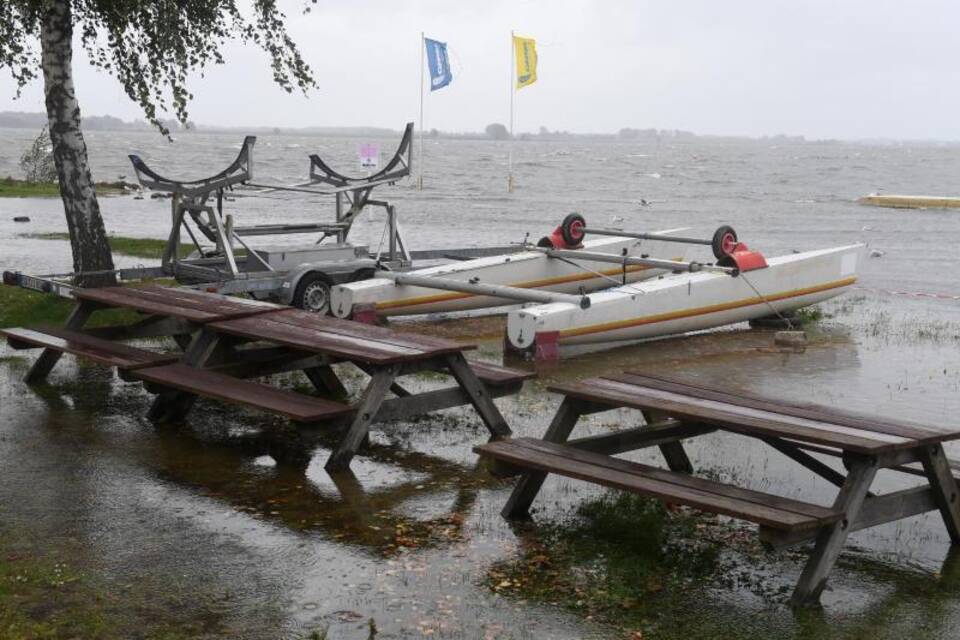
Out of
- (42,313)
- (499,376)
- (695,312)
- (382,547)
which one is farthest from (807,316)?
(382,547)

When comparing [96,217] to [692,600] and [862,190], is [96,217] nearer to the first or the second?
[692,600]

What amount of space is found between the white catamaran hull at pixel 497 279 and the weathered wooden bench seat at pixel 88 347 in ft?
12.8

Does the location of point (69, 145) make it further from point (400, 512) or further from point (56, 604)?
point (56, 604)

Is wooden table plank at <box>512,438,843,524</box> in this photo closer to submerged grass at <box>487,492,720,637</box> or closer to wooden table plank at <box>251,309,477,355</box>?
submerged grass at <box>487,492,720,637</box>

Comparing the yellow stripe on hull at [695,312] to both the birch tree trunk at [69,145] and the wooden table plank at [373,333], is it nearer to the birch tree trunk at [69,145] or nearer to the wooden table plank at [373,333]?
the wooden table plank at [373,333]

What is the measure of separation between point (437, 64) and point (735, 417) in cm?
2825

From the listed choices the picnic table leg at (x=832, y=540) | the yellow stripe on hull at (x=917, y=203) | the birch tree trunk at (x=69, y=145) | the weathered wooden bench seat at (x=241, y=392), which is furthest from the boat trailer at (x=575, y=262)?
the yellow stripe on hull at (x=917, y=203)

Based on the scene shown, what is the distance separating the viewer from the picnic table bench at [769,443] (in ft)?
17.7

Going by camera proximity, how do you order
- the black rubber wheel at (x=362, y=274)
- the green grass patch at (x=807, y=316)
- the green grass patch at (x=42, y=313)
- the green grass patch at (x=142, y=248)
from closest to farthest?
the green grass patch at (x=42, y=313) < the black rubber wheel at (x=362, y=274) < the green grass patch at (x=807, y=316) < the green grass patch at (x=142, y=248)

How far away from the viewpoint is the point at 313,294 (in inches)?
519

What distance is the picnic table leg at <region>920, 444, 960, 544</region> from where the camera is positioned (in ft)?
19.1

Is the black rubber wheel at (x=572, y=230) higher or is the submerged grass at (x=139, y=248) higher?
the black rubber wheel at (x=572, y=230)

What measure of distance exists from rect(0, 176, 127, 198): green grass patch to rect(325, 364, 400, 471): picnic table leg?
29391 mm

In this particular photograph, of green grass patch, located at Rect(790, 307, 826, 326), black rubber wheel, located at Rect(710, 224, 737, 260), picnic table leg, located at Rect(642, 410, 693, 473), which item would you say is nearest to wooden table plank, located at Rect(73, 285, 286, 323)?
picnic table leg, located at Rect(642, 410, 693, 473)
